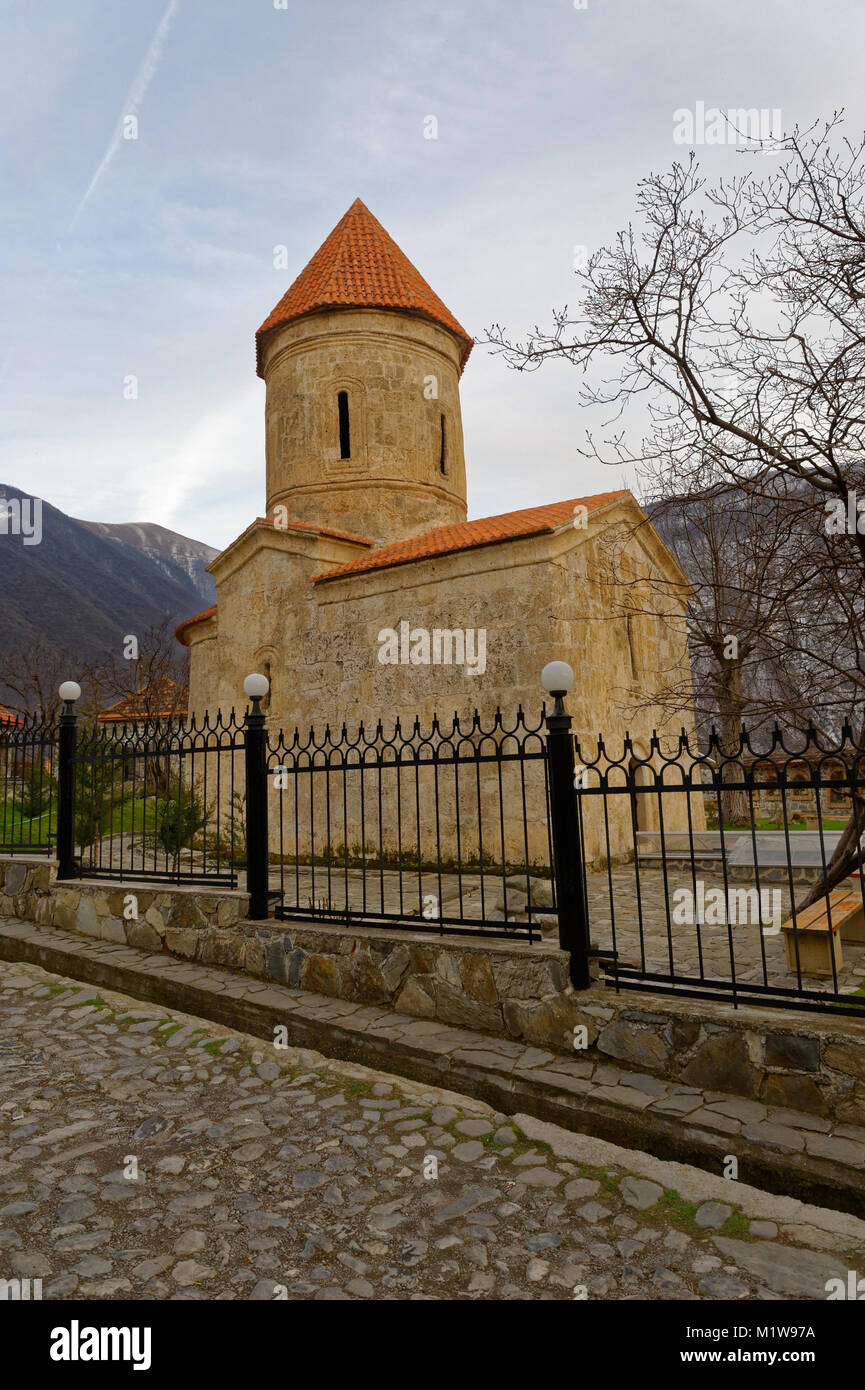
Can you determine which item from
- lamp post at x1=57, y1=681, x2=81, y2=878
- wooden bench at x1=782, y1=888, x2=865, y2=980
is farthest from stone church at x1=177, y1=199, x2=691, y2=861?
lamp post at x1=57, y1=681, x2=81, y2=878

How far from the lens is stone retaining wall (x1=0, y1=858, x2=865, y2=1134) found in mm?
3572

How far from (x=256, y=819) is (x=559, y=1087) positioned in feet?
11.3

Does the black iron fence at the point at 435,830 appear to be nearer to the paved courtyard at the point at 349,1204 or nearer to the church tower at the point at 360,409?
the paved courtyard at the point at 349,1204

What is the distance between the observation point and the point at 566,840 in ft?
15.2

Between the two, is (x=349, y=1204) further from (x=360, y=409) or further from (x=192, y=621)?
(x=360, y=409)

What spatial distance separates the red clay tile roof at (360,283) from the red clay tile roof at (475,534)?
5.89 meters

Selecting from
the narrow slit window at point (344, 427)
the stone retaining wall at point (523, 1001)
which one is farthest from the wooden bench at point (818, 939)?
the narrow slit window at point (344, 427)

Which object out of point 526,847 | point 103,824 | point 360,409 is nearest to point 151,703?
point 103,824

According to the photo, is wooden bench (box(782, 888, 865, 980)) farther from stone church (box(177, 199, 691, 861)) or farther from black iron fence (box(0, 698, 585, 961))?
stone church (box(177, 199, 691, 861))

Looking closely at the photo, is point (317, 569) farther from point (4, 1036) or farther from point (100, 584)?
point (100, 584)

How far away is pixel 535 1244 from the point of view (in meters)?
2.93

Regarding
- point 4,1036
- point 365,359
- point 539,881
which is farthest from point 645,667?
point 4,1036

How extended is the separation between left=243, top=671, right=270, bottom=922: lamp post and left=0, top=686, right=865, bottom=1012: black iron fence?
0.02 meters
